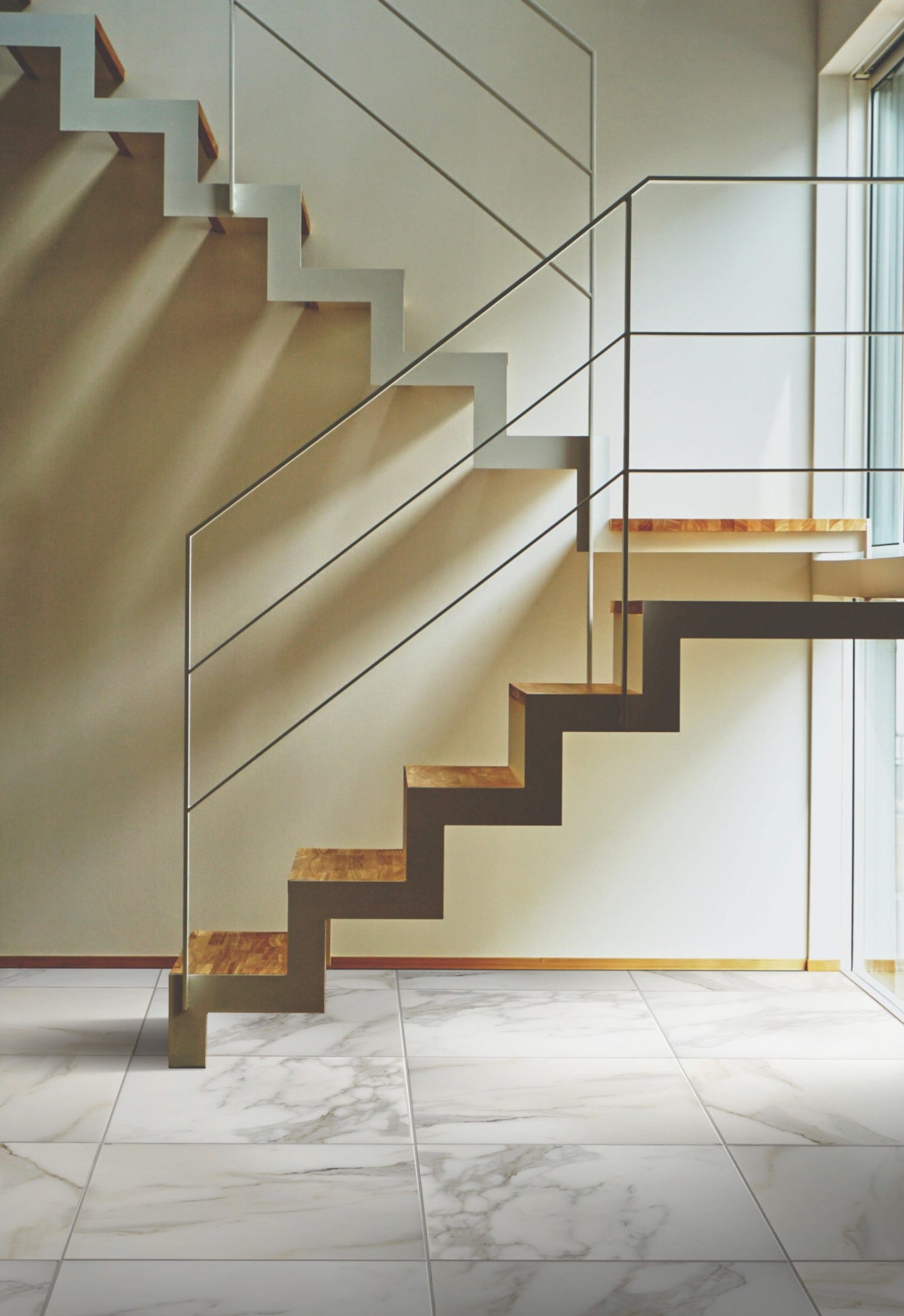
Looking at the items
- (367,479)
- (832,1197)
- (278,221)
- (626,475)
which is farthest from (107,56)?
(832,1197)

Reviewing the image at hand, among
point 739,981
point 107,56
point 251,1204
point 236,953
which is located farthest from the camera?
point 739,981

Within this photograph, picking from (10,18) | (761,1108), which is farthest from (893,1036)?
(10,18)

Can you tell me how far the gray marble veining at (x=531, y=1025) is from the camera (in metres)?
3.55

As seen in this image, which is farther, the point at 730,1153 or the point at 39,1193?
the point at 730,1153

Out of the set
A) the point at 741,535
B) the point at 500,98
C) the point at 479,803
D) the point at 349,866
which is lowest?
the point at 349,866

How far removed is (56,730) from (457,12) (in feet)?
9.11

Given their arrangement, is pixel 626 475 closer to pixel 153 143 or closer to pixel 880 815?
pixel 880 815

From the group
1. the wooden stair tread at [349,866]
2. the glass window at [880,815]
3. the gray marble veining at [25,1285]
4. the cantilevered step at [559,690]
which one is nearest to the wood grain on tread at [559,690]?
the cantilevered step at [559,690]

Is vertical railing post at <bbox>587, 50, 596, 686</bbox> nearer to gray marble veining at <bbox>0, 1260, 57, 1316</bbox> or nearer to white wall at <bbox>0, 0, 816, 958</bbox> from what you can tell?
white wall at <bbox>0, 0, 816, 958</bbox>

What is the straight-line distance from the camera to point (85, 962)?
430 cm

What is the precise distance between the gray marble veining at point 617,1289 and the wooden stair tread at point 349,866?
1.12m

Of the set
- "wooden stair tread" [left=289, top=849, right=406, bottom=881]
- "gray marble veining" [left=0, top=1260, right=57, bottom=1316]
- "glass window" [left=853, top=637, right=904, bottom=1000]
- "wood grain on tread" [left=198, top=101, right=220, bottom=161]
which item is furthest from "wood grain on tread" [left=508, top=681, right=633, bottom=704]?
"wood grain on tread" [left=198, top=101, right=220, bottom=161]

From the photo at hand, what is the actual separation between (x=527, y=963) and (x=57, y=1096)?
5.66ft

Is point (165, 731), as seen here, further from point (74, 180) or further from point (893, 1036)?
point (893, 1036)
